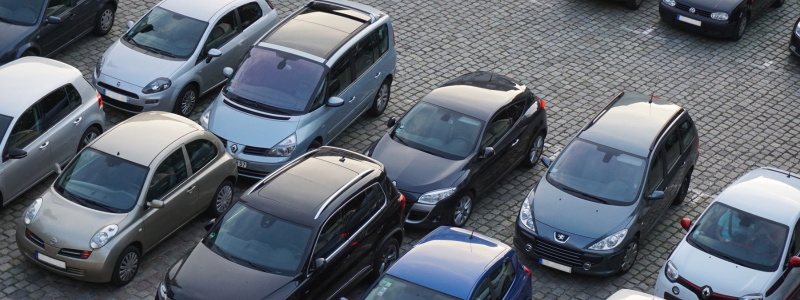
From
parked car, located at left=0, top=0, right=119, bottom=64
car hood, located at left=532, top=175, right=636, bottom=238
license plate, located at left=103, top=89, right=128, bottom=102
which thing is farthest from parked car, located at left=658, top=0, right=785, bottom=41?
parked car, located at left=0, top=0, right=119, bottom=64

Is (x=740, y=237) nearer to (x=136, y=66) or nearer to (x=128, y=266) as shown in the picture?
(x=128, y=266)

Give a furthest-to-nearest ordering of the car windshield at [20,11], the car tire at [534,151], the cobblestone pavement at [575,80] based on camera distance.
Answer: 1. the car windshield at [20,11]
2. the car tire at [534,151]
3. the cobblestone pavement at [575,80]

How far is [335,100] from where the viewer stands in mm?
14594

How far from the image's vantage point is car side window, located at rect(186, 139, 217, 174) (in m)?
12.9

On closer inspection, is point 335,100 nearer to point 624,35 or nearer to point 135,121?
point 135,121

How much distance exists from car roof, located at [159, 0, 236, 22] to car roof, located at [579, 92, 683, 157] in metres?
6.84

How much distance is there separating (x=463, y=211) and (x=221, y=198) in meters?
3.54

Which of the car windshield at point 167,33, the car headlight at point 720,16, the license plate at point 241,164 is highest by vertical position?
the car windshield at point 167,33

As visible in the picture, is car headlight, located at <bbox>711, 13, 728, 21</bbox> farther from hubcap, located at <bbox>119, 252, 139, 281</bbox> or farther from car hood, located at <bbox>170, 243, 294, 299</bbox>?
hubcap, located at <bbox>119, 252, 139, 281</bbox>

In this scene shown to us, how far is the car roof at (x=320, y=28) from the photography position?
49.9 ft

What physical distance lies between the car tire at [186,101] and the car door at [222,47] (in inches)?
9.6

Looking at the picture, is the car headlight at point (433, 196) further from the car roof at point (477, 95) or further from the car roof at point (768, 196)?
the car roof at point (768, 196)

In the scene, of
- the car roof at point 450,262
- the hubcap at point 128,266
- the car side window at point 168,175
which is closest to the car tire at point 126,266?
the hubcap at point 128,266

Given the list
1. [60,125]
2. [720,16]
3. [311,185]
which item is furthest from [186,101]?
[720,16]
